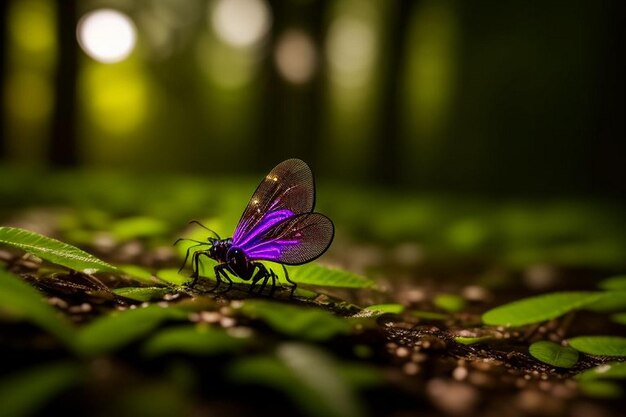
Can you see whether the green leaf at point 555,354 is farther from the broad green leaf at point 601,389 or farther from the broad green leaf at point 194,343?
the broad green leaf at point 194,343

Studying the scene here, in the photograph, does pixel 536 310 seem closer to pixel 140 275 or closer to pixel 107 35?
pixel 140 275

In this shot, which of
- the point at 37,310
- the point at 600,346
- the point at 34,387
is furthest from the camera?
the point at 600,346

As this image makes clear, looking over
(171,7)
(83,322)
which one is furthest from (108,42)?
(83,322)

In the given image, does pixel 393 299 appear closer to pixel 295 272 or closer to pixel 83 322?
pixel 295 272

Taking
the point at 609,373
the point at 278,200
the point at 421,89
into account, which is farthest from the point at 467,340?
the point at 421,89

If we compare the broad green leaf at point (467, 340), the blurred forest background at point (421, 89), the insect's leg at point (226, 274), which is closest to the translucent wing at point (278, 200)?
the insect's leg at point (226, 274)

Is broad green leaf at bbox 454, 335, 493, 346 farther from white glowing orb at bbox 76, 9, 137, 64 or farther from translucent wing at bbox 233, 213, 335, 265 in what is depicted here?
white glowing orb at bbox 76, 9, 137, 64

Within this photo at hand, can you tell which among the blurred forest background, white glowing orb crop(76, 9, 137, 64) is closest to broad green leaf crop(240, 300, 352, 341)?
the blurred forest background
